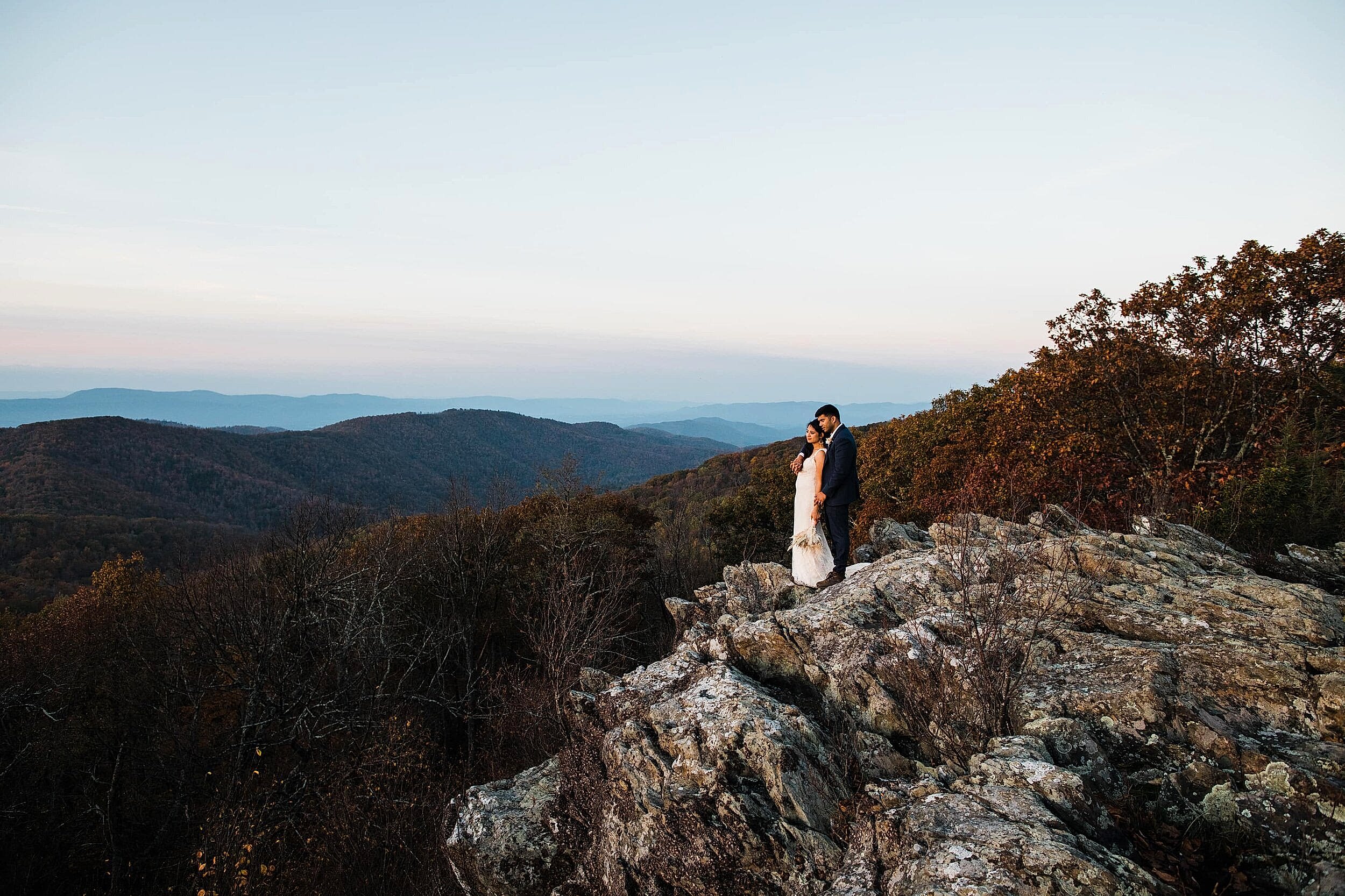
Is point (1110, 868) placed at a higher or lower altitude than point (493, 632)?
higher

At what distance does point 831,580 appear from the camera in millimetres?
10312

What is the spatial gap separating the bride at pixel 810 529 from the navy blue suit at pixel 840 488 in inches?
6.8

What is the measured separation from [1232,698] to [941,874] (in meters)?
3.83

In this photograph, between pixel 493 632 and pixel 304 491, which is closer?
pixel 493 632

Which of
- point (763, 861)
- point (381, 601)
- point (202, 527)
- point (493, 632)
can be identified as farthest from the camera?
point (202, 527)

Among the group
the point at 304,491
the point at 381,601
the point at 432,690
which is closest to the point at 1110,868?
the point at 381,601

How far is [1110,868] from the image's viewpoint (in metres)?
3.70

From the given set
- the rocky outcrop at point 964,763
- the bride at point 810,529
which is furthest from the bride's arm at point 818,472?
the rocky outcrop at point 964,763

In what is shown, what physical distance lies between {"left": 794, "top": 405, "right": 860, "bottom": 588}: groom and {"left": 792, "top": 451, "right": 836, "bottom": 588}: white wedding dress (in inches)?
7.0

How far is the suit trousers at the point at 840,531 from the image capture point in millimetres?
10141

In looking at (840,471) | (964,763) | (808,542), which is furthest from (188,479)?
(964,763)

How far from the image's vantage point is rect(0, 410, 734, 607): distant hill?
53438 mm

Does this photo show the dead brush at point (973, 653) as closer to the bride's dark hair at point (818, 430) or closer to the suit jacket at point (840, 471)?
the suit jacket at point (840, 471)

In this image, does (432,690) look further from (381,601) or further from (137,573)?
(137,573)
